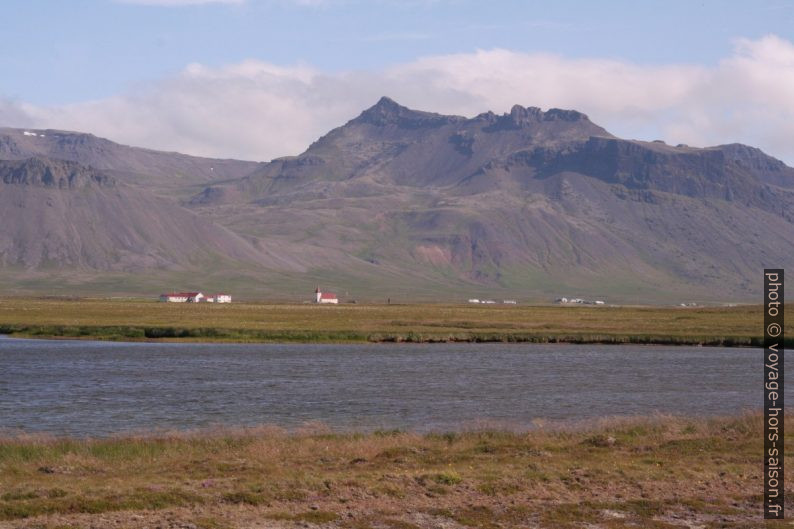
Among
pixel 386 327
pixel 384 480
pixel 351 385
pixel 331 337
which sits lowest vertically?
pixel 351 385

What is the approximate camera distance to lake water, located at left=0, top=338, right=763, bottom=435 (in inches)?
1658

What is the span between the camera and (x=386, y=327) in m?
107

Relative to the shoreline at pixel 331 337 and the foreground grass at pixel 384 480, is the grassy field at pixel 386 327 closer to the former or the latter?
the shoreline at pixel 331 337

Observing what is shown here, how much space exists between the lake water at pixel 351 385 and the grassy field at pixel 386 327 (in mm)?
6784

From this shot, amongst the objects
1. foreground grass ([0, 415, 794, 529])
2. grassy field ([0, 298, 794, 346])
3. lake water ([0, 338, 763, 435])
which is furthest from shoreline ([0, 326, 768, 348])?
foreground grass ([0, 415, 794, 529])

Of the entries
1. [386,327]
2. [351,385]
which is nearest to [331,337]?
[386,327]

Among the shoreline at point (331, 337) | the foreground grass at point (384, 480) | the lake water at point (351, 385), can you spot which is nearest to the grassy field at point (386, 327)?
the shoreline at point (331, 337)

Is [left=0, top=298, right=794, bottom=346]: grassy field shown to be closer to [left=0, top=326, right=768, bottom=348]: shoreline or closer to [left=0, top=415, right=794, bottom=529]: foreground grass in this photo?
[left=0, top=326, right=768, bottom=348]: shoreline

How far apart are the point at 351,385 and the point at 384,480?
31.1 meters

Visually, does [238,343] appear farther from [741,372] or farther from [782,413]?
[782,413]

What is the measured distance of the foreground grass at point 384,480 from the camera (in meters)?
22.3

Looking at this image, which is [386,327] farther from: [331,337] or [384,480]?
[384,480]

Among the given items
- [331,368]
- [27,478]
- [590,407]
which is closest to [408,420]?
[590,407]

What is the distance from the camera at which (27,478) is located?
2575cm
